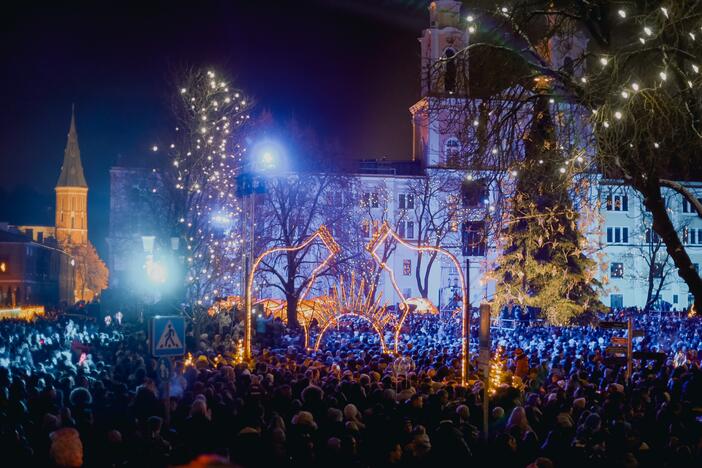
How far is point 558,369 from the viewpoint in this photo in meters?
19.1

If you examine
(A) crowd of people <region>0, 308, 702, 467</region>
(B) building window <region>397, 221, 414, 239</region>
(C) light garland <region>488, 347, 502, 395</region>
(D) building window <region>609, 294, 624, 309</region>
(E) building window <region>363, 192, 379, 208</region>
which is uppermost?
(E) building window <region>363, 192, 379, 208</region>

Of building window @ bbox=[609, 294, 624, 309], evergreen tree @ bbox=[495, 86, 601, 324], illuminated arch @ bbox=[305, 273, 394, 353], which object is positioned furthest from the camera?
building window @ bbox=[609, 294, 624, 309]

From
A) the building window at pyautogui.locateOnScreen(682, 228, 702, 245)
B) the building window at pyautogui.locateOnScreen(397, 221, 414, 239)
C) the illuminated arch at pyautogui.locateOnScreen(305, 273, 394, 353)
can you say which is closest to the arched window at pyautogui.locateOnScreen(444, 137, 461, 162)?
the illuminated arch at pyautogui.locateOnScreen(305, 273, 394, 353)

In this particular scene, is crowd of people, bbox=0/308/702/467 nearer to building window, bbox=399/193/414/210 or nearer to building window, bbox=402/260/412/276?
building window, bbox=399/193/414/210

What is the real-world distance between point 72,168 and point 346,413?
495 ft

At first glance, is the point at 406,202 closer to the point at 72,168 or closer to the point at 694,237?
the point at 694,237

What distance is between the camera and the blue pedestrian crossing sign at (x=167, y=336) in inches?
461

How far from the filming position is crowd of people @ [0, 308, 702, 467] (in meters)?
10.7

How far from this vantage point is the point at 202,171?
33125mm

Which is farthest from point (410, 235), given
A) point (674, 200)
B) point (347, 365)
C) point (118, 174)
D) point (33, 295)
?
point (347, 365)

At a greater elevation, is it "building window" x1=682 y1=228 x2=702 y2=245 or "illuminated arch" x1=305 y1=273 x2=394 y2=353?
"building window" x1=682 y1=228 x2=702 y2=245

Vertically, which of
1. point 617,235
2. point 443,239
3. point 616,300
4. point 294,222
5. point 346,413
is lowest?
point 616,300

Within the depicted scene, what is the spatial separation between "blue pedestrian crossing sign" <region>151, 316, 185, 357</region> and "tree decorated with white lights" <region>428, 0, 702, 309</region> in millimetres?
6571

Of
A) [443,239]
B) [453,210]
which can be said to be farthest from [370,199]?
[453,210]
